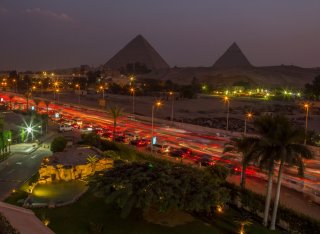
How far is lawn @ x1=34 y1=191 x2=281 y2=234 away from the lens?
17422 millimetres

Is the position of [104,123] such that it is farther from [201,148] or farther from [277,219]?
[277,219]

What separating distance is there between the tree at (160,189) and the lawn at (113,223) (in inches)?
33.1

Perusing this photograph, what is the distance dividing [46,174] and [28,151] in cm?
1225

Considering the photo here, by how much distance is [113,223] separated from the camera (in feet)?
59.3

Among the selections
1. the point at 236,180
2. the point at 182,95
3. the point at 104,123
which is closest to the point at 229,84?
the point at 182,95

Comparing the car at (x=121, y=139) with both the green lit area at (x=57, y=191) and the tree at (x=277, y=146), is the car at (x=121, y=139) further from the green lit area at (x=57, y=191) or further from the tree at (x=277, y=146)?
the tree at (x=277, y=146)

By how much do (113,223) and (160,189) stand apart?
284cm

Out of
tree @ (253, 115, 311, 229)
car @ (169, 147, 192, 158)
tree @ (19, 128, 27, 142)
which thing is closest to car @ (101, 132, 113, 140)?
tree @ (19, 128, 27, 142)

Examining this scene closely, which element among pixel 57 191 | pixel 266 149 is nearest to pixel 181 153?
pixel 57 191

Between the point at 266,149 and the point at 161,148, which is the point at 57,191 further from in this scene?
the point at 161,148

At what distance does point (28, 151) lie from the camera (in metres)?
35.2

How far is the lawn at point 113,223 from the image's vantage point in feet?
57.2

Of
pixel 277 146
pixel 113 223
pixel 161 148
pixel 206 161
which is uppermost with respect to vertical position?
pixel 277 146

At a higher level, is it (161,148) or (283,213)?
(283,213)
